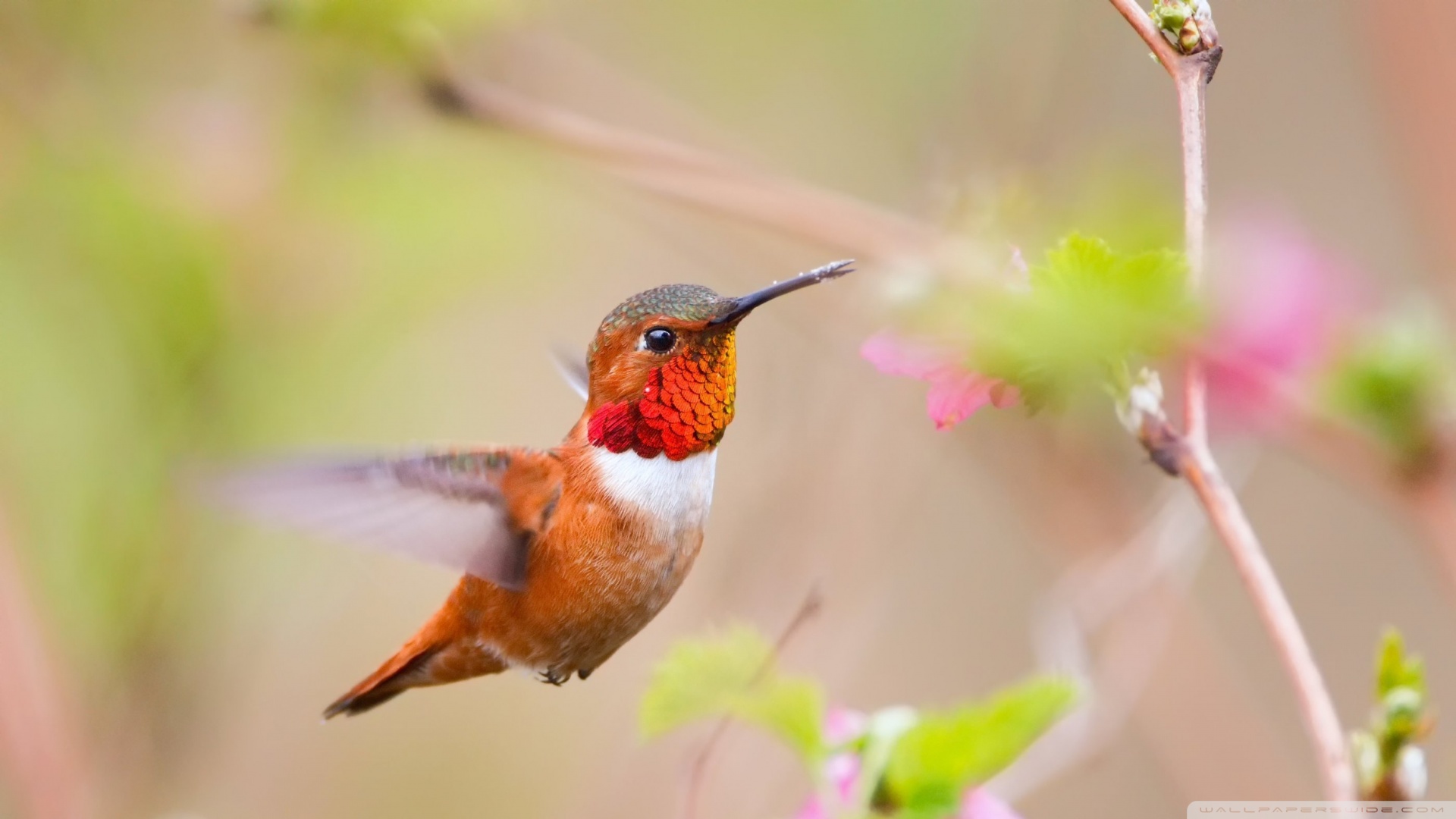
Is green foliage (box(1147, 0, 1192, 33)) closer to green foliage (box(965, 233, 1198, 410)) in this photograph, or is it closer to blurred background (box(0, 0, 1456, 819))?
green foliage (box(965, 233, 1198, 410))

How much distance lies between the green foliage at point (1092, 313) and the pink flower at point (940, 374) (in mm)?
51

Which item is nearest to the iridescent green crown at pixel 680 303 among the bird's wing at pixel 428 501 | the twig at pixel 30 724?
the bird's wing at pixel 428 501

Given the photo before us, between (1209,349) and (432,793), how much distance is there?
1.98m

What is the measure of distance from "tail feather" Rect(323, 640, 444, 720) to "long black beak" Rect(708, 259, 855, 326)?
392 mm

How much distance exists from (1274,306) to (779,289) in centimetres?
103

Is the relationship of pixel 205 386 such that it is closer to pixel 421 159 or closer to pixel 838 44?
pixel 421 159

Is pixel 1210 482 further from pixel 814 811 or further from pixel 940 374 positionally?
pixel 814 811

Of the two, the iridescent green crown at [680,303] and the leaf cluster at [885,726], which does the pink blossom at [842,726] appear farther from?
the iridescent green crown at [680,303]

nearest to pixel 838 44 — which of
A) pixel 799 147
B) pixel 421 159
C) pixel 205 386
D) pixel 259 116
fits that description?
pixel 799 147

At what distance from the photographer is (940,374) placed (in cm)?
84

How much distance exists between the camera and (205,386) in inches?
66.3

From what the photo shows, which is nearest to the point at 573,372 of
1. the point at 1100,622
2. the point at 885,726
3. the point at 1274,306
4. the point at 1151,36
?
the point at 885,726

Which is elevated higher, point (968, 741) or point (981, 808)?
point (968, 741)

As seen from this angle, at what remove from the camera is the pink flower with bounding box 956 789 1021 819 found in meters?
0.90
